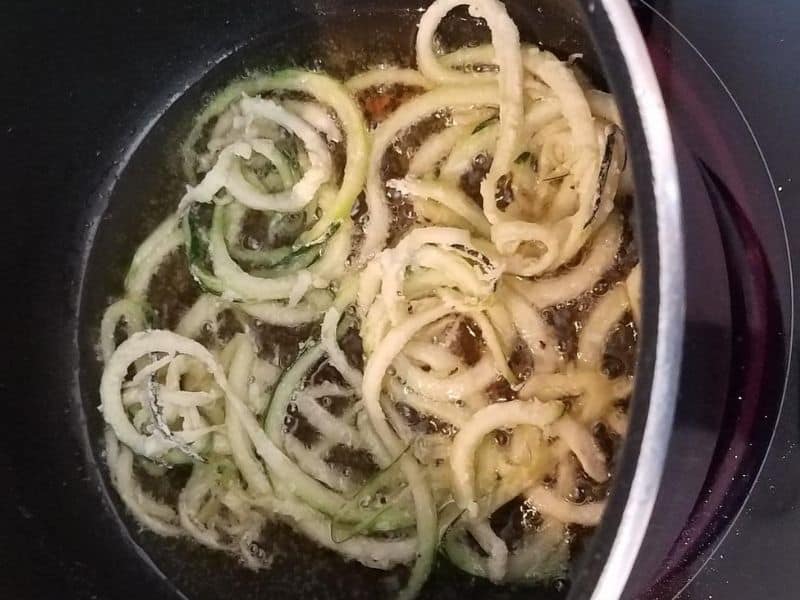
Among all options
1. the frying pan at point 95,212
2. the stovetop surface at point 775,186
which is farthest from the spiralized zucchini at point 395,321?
the stovetop surface at point 775,186

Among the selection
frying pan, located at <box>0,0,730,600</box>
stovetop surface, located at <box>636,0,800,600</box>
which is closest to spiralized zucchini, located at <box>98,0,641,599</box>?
frying pan, located at <box>0,0,730,600</box>

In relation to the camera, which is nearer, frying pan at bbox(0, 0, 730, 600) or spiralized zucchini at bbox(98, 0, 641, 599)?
spiralized zucchini at bbox(98, 0, 641, 599)

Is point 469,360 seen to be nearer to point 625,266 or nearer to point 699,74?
point 625,266

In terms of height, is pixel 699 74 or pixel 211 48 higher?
pixel 211 48

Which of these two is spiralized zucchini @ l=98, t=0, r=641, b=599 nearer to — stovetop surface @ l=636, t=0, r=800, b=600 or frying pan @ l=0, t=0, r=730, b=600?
frying pan @ l=0, t=0, r=730, b=600

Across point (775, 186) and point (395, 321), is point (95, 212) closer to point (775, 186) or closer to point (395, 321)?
point (395, 321)

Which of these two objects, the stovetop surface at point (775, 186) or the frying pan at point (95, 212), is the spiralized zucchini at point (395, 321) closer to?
the frying pan at point (95, 212)

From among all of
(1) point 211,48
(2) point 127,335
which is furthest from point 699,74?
(2) point 127,335
